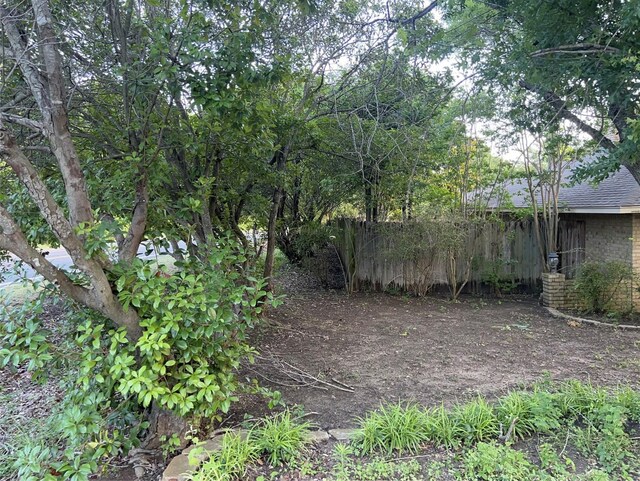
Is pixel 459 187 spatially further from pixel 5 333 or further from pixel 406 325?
pixel 5 333

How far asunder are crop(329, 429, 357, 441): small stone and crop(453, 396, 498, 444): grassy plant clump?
78 cm

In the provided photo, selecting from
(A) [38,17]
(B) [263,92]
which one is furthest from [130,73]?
(B) [263,92]

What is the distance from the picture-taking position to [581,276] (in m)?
7.78

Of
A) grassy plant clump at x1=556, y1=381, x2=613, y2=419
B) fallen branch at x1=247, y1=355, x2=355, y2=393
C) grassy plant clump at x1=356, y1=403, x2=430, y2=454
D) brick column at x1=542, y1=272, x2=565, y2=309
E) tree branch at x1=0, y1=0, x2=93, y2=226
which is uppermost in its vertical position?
tree branch at x1=0, y1=0, x2=93, y2=226

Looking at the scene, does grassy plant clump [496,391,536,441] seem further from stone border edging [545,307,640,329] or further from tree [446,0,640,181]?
stone border edging [545,307,640,329]

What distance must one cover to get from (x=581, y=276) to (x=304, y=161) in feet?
18.0

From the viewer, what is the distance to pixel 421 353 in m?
5.45

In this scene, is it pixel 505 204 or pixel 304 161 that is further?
pixel 505 204

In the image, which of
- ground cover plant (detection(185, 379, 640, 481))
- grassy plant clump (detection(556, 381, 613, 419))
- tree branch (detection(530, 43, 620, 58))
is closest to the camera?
ground cover plant (detection(185, 379, 640, 481))

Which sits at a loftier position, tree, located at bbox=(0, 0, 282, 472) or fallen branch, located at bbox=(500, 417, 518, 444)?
tree, located at bbox=(0, 0, 282, 472)

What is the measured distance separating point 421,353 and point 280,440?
9.73 ft

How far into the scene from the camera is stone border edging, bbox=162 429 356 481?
2.65m

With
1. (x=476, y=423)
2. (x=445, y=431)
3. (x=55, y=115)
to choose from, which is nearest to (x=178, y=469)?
(x=445, y=431)

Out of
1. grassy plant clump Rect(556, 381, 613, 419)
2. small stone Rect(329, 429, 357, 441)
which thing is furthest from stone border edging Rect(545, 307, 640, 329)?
small stone Rect(329, 429, 357, 441)
